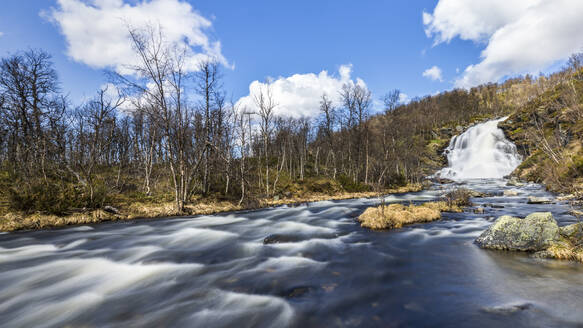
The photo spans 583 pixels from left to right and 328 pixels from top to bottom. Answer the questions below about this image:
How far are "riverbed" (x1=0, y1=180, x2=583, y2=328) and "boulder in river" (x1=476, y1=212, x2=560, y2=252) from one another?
45 cm

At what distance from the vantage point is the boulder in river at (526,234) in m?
6.61

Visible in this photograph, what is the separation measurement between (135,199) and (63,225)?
5405 mm

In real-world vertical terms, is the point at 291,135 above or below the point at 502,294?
above

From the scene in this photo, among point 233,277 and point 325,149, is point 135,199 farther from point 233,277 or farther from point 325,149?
point 325,149

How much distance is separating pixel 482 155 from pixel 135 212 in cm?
6563

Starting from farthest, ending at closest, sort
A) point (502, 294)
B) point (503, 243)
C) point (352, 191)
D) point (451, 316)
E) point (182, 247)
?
1. point (352, 191)
2. point (182, 247)
3. point (503, 243)
4. point (502, 294)
5. point (451, 316)

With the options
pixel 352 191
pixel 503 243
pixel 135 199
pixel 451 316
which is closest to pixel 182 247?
pixel 451 316

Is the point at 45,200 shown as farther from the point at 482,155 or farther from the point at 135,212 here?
the point at 482,155

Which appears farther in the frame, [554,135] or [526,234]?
[554,135]

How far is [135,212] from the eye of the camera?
51.8ft

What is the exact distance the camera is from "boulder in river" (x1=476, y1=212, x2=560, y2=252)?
6605mm

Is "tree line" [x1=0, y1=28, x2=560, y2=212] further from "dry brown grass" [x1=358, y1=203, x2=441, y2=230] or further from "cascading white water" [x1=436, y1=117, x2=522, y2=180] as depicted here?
"cascading white water" [x1=436, y1=117, x2=522, y2=180]

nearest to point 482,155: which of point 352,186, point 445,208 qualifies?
point 352,186

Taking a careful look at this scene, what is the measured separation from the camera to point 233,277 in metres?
6.21
